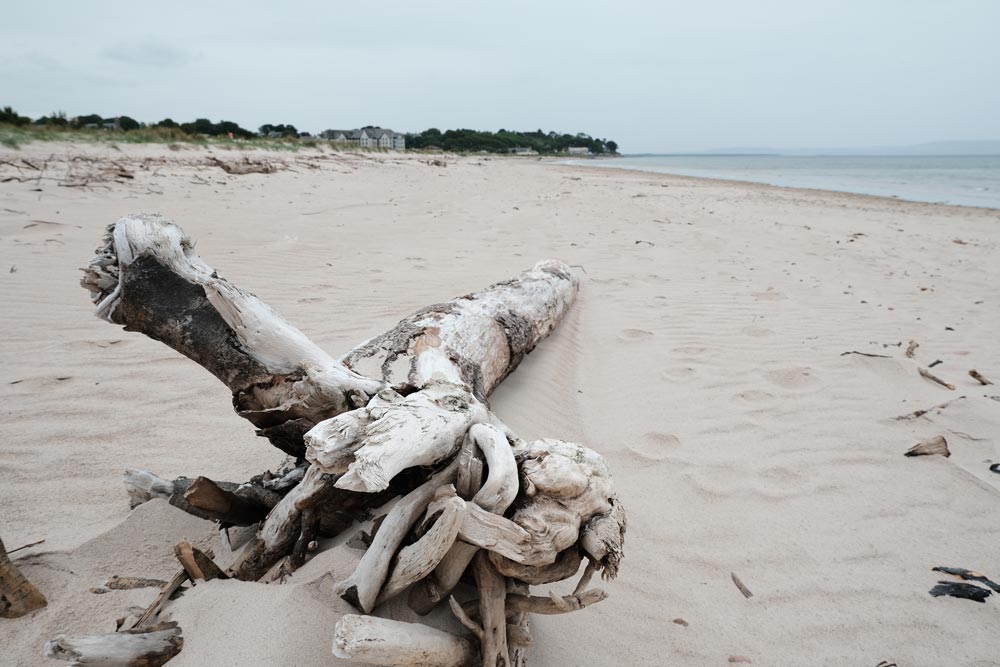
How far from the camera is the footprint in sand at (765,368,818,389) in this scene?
357cm

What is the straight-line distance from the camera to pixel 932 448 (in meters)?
2.75

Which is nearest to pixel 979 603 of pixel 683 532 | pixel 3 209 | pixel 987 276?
pixel 683 532

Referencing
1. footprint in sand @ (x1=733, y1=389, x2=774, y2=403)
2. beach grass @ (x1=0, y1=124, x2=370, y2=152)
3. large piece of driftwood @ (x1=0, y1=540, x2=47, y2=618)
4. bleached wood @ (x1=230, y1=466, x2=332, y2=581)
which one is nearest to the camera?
large piece of driftwood @ (x1=0, y1=540, x2=47, y2=618)

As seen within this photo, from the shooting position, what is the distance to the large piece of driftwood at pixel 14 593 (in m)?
1.52

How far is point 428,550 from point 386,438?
0.30 meters

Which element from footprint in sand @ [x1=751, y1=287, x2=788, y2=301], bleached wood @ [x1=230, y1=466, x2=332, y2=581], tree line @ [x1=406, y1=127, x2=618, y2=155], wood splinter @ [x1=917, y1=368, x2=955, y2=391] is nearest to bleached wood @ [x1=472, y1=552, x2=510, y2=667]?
bleached wood @ [x1=230, y1=466, x2=332, y2=581]

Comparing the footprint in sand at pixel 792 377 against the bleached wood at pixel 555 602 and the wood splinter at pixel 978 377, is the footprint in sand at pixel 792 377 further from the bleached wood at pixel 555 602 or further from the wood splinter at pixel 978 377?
the bleached wood at pixel 555 602

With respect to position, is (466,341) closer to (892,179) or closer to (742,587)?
(742,587)

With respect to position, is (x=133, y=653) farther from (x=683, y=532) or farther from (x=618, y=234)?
(x=618, y=234)

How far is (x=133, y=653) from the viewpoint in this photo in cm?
134

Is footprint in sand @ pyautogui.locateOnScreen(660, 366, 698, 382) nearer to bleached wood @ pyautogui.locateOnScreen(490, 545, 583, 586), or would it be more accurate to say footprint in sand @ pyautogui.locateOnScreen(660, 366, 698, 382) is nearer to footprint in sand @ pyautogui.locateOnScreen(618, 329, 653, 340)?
footprint in sand @ pyautogui.locateOnScreen(618, 329, 653, 340)

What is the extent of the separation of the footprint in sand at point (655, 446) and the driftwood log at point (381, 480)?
1037 mm

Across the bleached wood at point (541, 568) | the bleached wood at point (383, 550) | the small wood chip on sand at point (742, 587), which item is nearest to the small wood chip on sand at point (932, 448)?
the small wood chip on sand at point (742, 587)

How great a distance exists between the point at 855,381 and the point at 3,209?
28.9 feet
